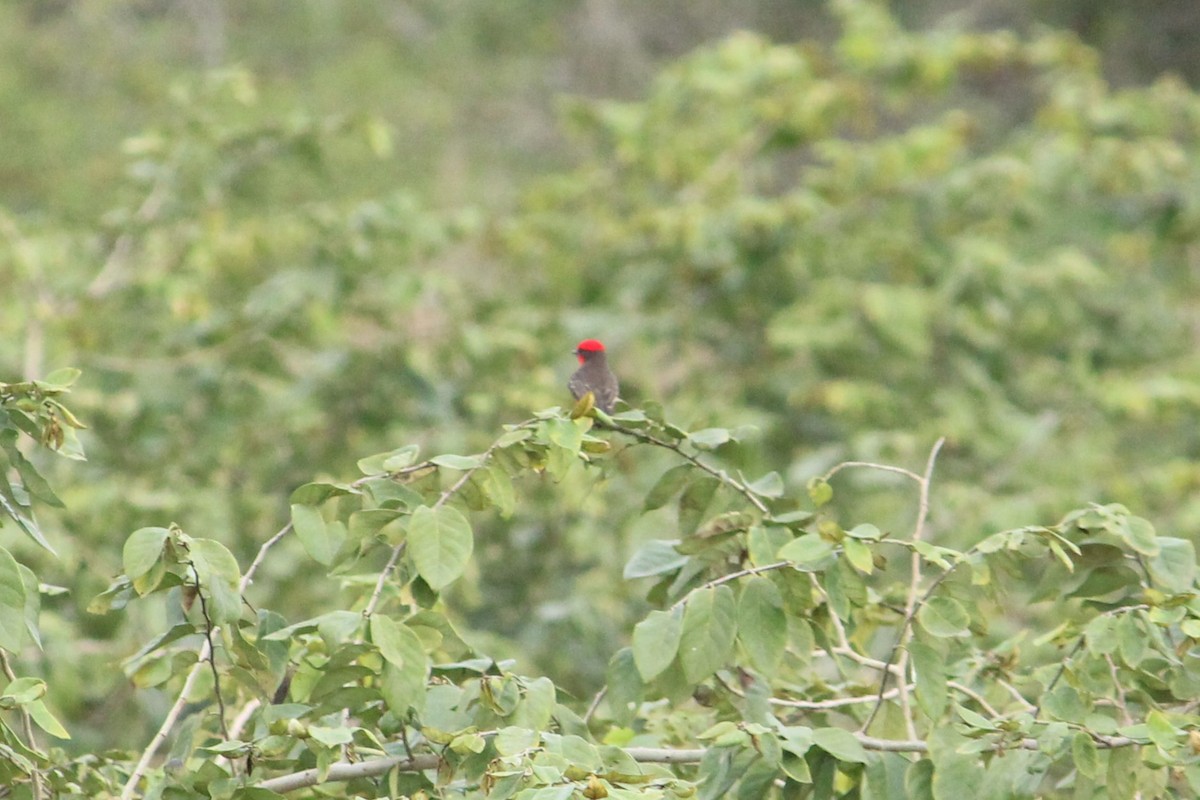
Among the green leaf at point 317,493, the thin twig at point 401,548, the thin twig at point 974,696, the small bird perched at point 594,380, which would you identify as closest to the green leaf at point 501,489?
the thin twig at point 401,548

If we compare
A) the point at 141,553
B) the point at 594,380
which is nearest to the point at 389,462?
the point at 141,553

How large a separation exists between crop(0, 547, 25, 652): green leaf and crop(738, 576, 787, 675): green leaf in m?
0.91

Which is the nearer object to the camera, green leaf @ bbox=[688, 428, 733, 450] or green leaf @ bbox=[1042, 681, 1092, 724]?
green leaf @ bbox=[1042, 681, 1092, 724]

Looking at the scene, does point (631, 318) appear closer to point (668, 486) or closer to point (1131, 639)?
point (668, 486)

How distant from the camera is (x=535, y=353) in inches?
216

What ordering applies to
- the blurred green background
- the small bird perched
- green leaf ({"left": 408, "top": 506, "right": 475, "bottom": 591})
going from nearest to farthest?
green leaf ({"left": 408, "top": 506, "right": 475, "bottom": 591}) → the small bird perched → the blurred green background

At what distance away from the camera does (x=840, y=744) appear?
79.1 inches

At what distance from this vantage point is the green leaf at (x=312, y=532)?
1.96m

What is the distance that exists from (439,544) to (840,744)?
1.90 feet

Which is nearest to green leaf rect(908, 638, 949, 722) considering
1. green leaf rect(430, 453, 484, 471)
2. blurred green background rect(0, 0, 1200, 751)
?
green leaf rect(430, 453, 484, 471)

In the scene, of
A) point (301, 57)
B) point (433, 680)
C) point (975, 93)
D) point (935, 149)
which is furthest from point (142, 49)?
point (433, 680)

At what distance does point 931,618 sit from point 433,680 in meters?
0.69

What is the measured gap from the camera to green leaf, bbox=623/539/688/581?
2.30 m

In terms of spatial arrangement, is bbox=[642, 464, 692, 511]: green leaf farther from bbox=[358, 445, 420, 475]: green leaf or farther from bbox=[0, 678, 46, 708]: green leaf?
bbox=[0, 678, 46, 708]: green leaf
